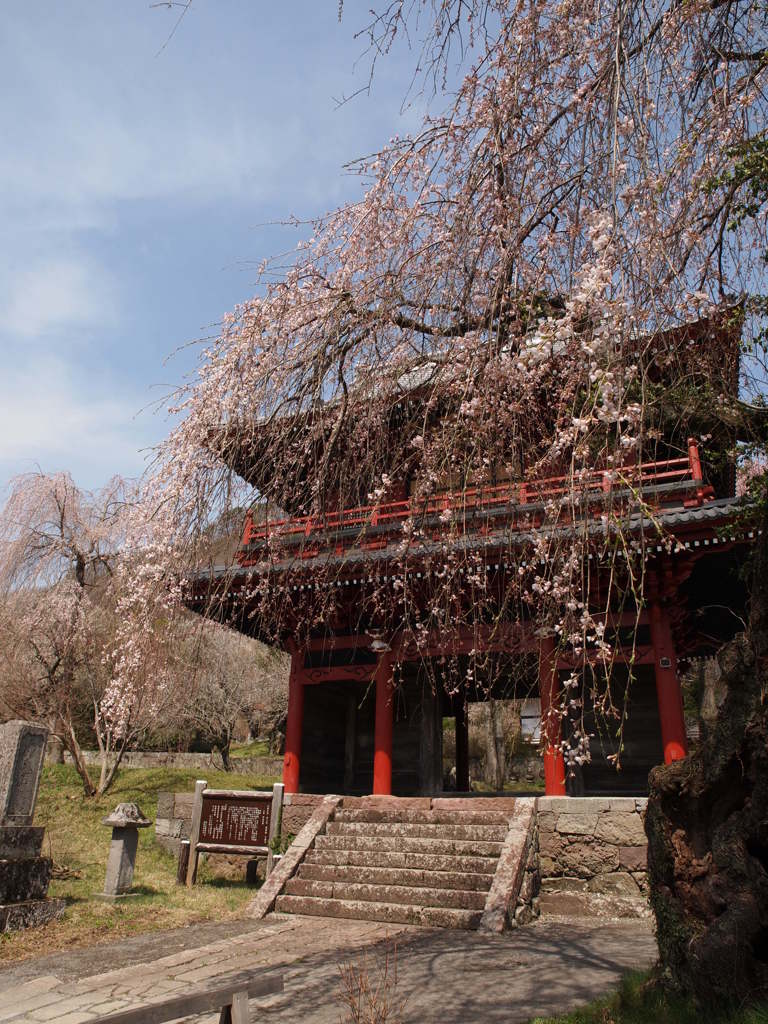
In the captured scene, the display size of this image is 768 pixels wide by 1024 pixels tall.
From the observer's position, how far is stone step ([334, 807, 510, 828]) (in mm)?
8750

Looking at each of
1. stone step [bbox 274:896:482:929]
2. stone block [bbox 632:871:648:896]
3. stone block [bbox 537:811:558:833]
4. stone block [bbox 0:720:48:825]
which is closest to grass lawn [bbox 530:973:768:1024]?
stone step [bbox 274:896:482:929]

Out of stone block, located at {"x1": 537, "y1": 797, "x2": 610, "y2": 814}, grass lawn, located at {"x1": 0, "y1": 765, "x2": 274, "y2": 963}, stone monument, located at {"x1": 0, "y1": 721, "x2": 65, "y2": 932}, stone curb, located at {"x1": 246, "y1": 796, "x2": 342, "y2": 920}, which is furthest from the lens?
stone block, located at {"x1": 537, "y1": 797, "x2": 610, "y2": 814}

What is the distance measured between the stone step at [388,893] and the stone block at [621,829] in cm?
191

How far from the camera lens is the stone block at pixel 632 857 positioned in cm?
802

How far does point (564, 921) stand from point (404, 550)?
16.3ft

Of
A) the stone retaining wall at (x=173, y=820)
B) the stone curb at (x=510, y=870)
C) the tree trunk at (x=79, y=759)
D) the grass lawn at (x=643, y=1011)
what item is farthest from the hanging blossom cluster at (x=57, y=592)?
the grass lawn at (x=643, y=1011)

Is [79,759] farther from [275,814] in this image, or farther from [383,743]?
[383,743]

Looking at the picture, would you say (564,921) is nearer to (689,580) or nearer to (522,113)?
(689,580)

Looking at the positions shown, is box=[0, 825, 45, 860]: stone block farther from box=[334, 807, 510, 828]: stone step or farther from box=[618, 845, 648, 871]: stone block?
box=[618, 845, 648, 871]: stone block

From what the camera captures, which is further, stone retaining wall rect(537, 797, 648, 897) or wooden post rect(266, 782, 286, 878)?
wooden post rect(266, 782, 286, 878)

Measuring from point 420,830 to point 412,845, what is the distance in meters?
0.36

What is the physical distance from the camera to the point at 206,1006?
2.55 metres

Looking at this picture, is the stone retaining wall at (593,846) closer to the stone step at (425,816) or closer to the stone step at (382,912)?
the stone step at (425,816)

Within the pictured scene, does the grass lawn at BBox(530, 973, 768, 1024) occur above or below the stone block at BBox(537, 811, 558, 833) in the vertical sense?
below
